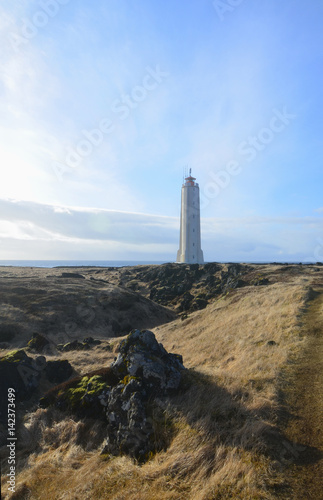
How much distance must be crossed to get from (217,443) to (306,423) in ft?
8.56

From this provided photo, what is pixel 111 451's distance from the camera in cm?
801

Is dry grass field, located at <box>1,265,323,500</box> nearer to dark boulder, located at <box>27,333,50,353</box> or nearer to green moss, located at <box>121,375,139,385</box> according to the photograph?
green moss, located at <box>121,375,139,385</box>

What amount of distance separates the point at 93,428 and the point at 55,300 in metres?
29.8

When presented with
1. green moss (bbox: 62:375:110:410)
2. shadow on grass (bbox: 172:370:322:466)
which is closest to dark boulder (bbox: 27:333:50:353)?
green moss (bbox: 62:375:110:410)

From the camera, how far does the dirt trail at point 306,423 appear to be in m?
5.34

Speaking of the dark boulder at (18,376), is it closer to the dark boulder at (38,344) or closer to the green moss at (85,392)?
the green moss at (85,392)

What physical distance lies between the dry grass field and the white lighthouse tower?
57334 millimetres

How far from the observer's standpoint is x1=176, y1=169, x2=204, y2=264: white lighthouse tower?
70688 mm

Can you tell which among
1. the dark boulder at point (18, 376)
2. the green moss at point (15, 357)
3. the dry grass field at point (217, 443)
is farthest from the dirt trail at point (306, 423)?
the green moss at point (15, 357)

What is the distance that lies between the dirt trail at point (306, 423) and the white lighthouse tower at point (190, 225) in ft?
192

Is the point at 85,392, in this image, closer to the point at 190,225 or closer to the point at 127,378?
the point at 127,378

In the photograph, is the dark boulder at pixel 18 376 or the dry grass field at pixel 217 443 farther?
the dark boulder at pixel 18 376

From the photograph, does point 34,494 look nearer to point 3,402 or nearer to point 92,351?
point 3,402

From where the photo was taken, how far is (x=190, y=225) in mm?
70500
